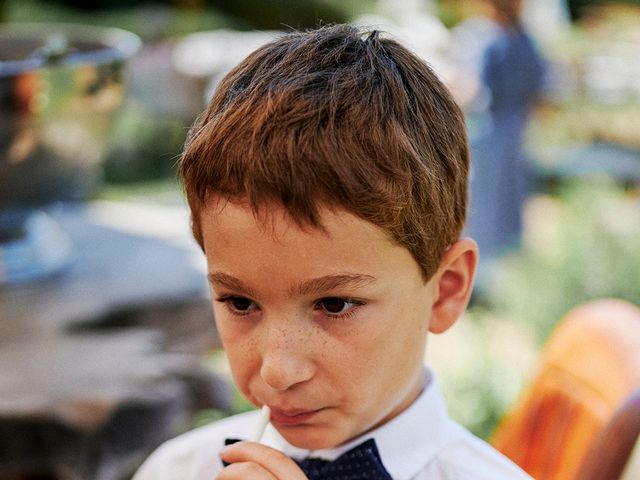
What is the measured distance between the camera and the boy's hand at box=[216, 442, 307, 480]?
1.00 meters

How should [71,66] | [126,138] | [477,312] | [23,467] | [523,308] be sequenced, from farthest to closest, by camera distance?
[126,138], [477,312], [523,308], [71,66], [23,467]

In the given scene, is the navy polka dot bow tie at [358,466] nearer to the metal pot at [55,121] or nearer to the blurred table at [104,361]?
the blurred table at [104,361]

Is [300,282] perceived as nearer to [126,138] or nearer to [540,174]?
[540,174]

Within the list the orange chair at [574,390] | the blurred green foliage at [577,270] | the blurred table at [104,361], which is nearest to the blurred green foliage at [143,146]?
the blurred green foliage at [577,270]

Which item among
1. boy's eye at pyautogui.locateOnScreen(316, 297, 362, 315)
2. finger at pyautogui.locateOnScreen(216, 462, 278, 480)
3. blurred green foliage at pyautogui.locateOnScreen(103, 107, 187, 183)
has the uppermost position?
boy's eye at pyautogui.locateOnScreen(316, 297, 362, 315)

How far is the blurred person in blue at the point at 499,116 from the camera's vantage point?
4297 mm

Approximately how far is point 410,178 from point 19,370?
2.79ft

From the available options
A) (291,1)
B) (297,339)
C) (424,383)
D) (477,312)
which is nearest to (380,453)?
(424,383)

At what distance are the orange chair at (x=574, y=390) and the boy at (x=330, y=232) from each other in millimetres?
201

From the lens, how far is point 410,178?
1011mm

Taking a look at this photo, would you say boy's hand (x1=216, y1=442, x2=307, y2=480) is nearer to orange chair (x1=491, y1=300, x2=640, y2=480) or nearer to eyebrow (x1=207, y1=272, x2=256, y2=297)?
eyebrow (x1=207, y1=272, x2=256, y2=297)

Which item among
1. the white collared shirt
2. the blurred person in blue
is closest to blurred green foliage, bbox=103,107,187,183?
the blurred person in blue

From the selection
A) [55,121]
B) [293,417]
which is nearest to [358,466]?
[293,417]

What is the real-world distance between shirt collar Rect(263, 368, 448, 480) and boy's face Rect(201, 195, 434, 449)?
2.9 inches
